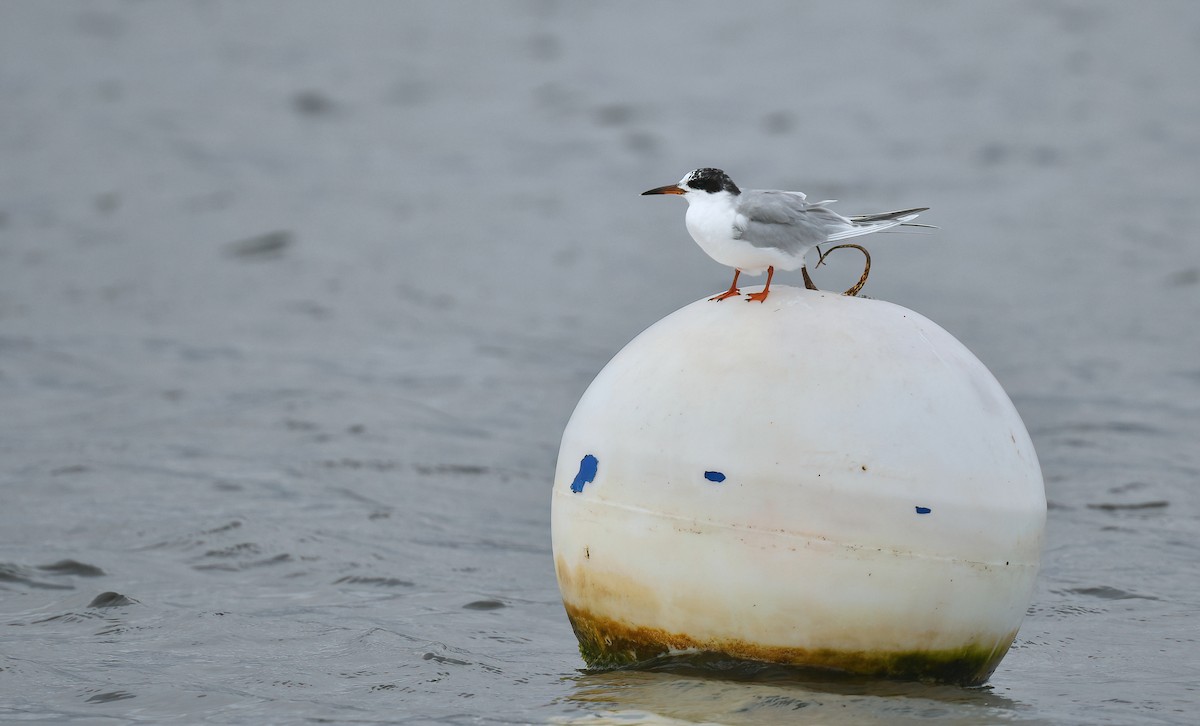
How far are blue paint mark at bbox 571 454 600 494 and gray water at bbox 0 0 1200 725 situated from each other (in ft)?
2.81

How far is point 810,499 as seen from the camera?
233 inches

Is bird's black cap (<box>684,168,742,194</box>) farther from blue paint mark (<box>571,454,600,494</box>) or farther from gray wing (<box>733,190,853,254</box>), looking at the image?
blue paint mark (<box>571,454,600,494</box>)

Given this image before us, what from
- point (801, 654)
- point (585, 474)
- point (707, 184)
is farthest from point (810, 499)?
point (707, 184)

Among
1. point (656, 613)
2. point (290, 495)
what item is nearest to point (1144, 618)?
point (656, 613)

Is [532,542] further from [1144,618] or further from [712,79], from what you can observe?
[712,79]

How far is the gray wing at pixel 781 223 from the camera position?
6508 millimetres

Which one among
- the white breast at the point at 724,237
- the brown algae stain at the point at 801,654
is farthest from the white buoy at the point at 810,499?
the white breast at the point at 724,237

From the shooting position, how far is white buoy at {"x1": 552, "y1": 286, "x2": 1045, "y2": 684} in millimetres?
5934

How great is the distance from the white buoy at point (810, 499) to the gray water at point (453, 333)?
299 mm

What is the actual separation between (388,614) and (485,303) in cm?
817

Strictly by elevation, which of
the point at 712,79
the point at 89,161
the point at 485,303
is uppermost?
the point at 712,79

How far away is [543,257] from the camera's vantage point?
17.8m

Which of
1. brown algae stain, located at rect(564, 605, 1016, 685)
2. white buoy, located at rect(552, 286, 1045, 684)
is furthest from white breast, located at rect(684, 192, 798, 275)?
brown algae stain, located at rect(564, 605, 1016, 685)

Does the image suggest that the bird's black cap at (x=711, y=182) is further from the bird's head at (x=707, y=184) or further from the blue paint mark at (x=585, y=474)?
the blue paint mark at (x=585, y=474)
